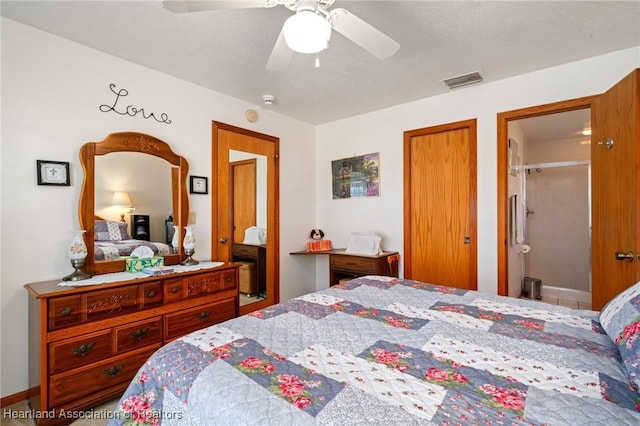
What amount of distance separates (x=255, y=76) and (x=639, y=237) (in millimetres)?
2939

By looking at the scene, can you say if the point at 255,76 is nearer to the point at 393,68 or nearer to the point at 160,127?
the point at 160,127

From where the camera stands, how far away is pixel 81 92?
2.23 m

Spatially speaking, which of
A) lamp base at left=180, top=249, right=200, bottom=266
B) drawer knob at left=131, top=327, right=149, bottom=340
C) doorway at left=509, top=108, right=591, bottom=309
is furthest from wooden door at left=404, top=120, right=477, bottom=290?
drawer knob at left=131, top=327, right=149, bottom=340

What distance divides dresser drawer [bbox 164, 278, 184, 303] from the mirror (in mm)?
412

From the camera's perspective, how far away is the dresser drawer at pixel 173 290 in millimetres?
2230

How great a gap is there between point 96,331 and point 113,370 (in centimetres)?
28

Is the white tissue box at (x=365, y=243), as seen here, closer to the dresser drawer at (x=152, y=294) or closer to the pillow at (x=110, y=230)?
the dresser drawer at (x=152, y=294)

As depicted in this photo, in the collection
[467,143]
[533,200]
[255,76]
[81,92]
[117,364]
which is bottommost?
[117,364]

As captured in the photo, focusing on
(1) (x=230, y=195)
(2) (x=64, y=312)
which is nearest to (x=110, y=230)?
(2) (x=64, y=312)

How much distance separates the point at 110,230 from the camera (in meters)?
2.33

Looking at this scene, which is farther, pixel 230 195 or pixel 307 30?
pixel 230 195

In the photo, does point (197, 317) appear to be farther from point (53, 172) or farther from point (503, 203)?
point (503, 203)

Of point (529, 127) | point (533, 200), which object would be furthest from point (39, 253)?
point (533, 200)

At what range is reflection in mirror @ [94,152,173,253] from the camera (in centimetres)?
231
